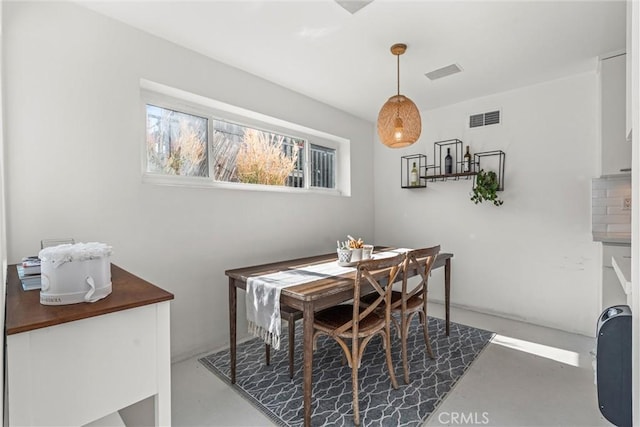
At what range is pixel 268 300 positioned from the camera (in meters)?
1.79

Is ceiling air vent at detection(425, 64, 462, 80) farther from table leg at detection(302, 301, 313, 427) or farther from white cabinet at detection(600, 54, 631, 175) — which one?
table leg at detection(302, 301, 313, 427)

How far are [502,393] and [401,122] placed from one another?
1.89 m

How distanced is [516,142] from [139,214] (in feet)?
11.5

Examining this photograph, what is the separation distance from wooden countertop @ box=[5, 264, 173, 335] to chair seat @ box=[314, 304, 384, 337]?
3.37ft

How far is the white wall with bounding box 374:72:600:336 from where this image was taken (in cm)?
283

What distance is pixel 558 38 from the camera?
224 centimetres

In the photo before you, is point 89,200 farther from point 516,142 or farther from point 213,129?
point 516,142

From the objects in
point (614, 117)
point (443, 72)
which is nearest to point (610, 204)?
point (614, 117)

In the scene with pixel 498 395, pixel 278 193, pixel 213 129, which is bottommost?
pixel 498 395

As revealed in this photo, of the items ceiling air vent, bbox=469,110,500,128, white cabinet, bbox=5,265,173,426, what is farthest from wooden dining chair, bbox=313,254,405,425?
ceiling air vent, bbox=469,110,500,128

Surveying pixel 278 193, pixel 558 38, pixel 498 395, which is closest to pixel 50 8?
pixel 278 193
